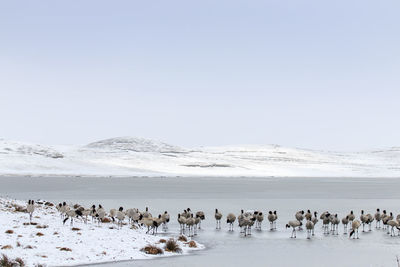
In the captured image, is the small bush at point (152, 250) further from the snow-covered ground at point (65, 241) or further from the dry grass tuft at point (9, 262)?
the dry grass tuft at point (9, 262)

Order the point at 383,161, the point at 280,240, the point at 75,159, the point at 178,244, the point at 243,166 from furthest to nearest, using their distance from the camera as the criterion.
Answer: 1. the point at 383,161
2. the point at 243,166
3. the point at 75,159
4. the point at 280,240
5. the point at 178,244

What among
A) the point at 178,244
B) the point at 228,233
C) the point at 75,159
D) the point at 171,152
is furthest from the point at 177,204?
the point at 171,152

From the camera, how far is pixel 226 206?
47.5 metres

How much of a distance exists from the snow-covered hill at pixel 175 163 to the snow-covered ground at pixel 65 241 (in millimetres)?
88480

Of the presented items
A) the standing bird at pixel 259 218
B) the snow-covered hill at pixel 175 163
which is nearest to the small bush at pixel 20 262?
the standing bird at pixel 259 218

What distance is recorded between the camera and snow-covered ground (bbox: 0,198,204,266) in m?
20.0

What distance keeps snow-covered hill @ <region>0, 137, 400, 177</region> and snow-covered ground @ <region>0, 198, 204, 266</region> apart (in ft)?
290

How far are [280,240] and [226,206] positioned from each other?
20.1 meters

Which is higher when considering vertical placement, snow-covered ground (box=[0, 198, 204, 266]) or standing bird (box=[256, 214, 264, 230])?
standing bird (box=[256, 214, 264, 230])

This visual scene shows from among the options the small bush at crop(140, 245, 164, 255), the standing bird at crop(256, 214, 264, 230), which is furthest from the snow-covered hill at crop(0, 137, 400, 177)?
the small bush at crop(140, 245, 164, 255)

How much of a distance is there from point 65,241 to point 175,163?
12075cm

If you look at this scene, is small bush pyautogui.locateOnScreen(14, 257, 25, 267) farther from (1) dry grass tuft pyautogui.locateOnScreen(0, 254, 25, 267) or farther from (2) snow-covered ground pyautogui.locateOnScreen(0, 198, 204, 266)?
(2) snow-covered ground pyautogui.locateOnScreen(0, 198, 204, 266)

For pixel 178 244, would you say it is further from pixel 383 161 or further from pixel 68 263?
pixel 383 161

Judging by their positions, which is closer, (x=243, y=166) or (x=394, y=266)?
(x=394, y=266)
